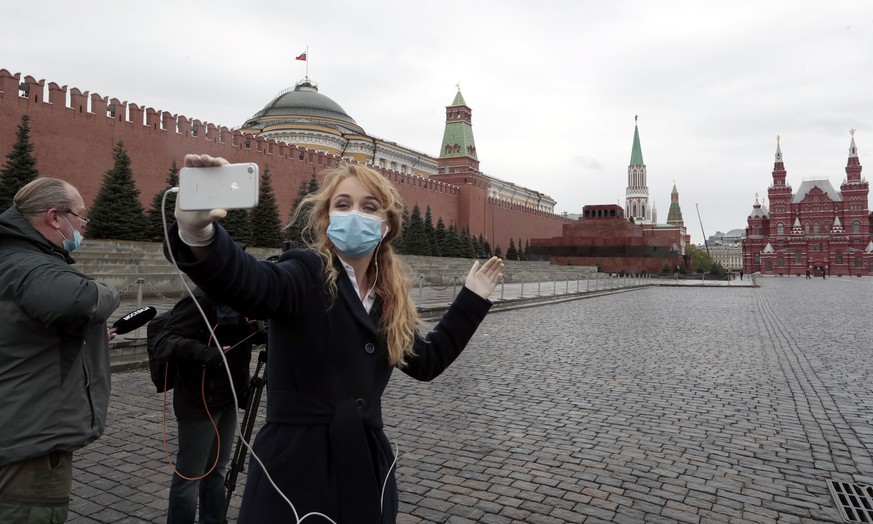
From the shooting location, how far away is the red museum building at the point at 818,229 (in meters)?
66.9

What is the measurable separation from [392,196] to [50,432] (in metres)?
1.25

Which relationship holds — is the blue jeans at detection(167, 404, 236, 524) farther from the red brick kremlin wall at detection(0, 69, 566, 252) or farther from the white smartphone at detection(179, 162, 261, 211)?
the red brick kremlin wall at detection(0, 69, 566, 252)

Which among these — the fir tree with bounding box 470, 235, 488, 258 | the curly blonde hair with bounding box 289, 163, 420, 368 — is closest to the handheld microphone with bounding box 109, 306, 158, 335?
the curly blonde hair with bounding box 289, 163, 420, 368

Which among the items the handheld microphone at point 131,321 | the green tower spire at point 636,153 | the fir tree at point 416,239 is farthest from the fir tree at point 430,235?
the green tower spire at point 636,153

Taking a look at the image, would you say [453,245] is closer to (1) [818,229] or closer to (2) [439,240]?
(2) [439,240]

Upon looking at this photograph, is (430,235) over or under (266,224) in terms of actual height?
over

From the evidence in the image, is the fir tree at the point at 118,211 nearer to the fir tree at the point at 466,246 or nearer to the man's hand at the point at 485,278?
the man's hand at the point at 485,278

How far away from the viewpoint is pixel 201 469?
2.49 meters

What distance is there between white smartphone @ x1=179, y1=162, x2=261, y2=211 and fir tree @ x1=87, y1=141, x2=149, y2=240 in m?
19.1

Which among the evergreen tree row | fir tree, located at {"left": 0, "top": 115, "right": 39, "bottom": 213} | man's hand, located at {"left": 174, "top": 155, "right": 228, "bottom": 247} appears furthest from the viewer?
the evergreen tree row

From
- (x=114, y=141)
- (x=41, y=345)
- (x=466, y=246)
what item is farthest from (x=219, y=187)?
(x=466, y=246)

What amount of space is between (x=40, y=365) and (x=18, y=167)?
61.1 ft

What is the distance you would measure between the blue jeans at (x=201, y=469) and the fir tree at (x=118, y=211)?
17.6 meters

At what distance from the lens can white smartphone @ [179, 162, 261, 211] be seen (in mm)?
1131
